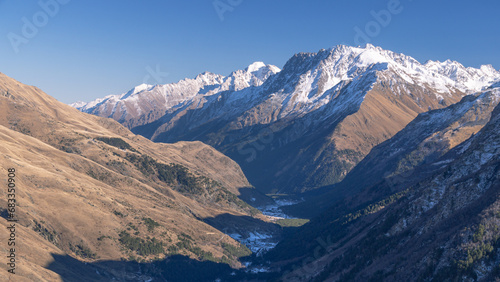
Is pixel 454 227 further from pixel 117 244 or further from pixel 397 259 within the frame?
pixel 117 244

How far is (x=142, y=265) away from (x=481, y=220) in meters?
137

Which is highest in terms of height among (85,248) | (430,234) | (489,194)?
(489,194)

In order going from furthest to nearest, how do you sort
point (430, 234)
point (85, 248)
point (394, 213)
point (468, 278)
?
point (85, 248)
point (394, 213)
point (430, 234)
point (468, 278)

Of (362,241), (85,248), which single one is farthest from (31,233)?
(362,241)

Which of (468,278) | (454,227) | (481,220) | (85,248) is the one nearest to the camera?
(468,278)

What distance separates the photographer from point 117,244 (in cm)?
19612

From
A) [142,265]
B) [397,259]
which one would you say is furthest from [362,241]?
[142,265]

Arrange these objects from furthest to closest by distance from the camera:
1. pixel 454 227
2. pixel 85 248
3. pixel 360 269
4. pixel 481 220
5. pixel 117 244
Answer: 1. pixel 117 244
2. pixel 85 248
3. pixel 360 269
4. pixel 454 227
5. pixel 481 220

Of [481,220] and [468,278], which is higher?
[481,220]

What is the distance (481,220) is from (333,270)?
63226 millimetres

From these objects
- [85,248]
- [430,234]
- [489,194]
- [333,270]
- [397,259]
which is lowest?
[85,248]

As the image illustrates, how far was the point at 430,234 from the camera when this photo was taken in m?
119

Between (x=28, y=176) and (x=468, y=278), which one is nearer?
(x=468, y=278)

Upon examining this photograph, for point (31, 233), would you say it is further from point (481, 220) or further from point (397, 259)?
point (481, 220)
